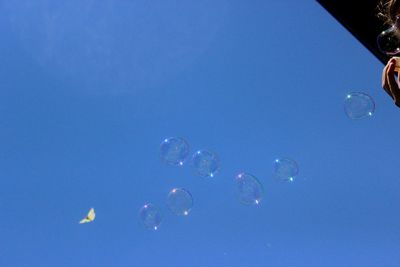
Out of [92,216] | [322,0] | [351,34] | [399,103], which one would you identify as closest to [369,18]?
[351,34]

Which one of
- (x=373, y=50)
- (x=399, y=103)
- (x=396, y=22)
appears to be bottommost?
(x=399, y=103)

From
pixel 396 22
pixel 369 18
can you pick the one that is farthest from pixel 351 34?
pixel 396 22

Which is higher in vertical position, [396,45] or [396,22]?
[396,45]

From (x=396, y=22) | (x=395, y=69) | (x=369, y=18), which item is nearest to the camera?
(x=395, y=69)

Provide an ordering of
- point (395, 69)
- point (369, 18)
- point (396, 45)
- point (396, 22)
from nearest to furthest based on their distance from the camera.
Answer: point (395, 69) < point (396, 22) < point (396, 45) < point (369, 18)

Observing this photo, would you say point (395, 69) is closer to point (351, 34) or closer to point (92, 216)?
point (351, 34)

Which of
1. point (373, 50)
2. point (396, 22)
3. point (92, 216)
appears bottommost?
point (396, 22)

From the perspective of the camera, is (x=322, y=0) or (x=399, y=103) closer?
(x=399, y=103)

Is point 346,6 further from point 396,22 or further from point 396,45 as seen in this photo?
point 396,22

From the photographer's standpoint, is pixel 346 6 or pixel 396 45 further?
pixel 346 6
